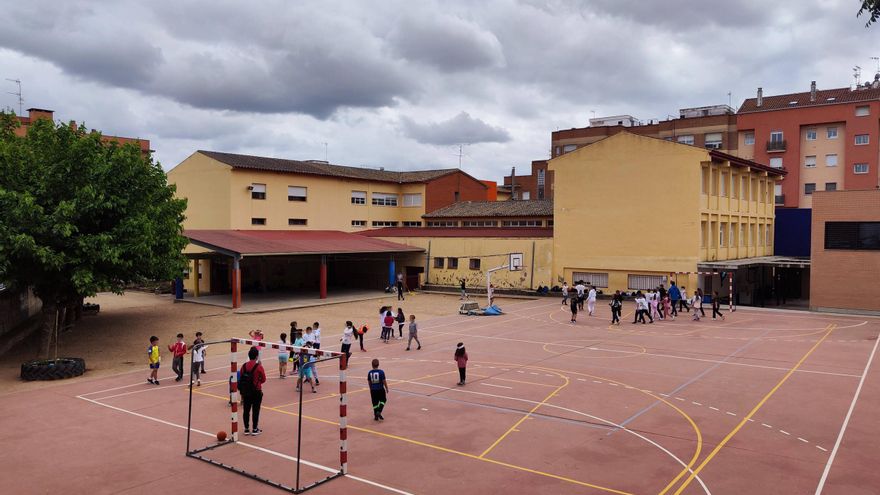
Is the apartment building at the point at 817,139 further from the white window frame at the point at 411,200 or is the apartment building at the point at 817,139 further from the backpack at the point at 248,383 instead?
the backpack at the point at 248,383

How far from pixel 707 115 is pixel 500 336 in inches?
2360

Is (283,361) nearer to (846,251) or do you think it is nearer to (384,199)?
(846,251)

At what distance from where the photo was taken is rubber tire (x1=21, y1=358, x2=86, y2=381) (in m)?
20.6

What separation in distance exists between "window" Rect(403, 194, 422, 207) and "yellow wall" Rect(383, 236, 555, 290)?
11.3 metres

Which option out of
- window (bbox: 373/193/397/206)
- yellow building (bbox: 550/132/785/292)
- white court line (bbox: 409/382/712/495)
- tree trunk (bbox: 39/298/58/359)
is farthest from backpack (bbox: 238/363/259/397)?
window (bbox: 373/193/397/206)

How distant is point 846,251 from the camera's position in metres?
35.9

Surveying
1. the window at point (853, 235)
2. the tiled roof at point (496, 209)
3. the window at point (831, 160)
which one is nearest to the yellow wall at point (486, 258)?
the tiled roof at point (496, 209)

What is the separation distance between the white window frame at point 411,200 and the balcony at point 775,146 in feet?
120

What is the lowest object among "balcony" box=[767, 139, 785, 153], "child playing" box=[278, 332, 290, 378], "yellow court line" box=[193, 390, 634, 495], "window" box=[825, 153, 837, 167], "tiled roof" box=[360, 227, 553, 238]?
"yellow court line" box=[193, 390, 634, 495]

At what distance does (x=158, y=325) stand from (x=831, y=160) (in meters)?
62.8

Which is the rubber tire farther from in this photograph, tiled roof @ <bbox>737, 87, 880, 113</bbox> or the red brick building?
tiled roof @ <bbox>737, 87, 880, 113</bbox>

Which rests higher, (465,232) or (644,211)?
(644,211)

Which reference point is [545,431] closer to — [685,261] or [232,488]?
[232,488]

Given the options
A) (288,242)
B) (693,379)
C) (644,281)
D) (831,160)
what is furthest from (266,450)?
(831,160)
